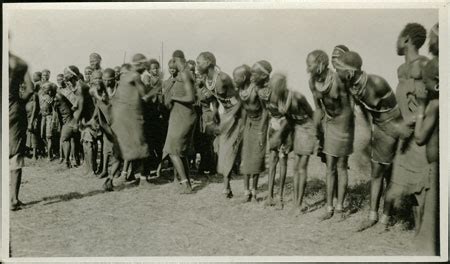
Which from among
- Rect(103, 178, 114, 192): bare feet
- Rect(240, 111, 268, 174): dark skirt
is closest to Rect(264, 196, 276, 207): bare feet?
Rect(240, 111, 268, 174): dark skirt

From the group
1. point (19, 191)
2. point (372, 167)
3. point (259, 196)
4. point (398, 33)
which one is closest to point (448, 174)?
point (372, 167)

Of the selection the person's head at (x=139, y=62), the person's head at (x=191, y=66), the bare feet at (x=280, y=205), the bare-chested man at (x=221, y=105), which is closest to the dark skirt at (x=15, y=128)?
the person's head at (x=139, y=62)

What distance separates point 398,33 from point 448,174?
1.90m

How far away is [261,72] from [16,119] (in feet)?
10.6

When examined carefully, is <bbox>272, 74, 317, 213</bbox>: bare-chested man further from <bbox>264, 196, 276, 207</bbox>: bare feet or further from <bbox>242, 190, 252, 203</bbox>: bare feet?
<bbox>242, 190, 252, 203</bbox>: bare feet

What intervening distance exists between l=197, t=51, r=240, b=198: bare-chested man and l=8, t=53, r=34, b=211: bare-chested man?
7.49 ft

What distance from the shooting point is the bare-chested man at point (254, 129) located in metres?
7.72

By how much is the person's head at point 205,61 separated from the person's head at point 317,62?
4.06 feet

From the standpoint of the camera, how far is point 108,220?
7773mm

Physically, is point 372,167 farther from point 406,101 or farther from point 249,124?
point 249,124

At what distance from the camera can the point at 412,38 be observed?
7.61m

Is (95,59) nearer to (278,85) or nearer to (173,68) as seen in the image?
(173,68)

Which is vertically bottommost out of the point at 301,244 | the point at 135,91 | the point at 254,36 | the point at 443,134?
the point at 301,244

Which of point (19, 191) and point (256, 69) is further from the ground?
point (256, 69)
